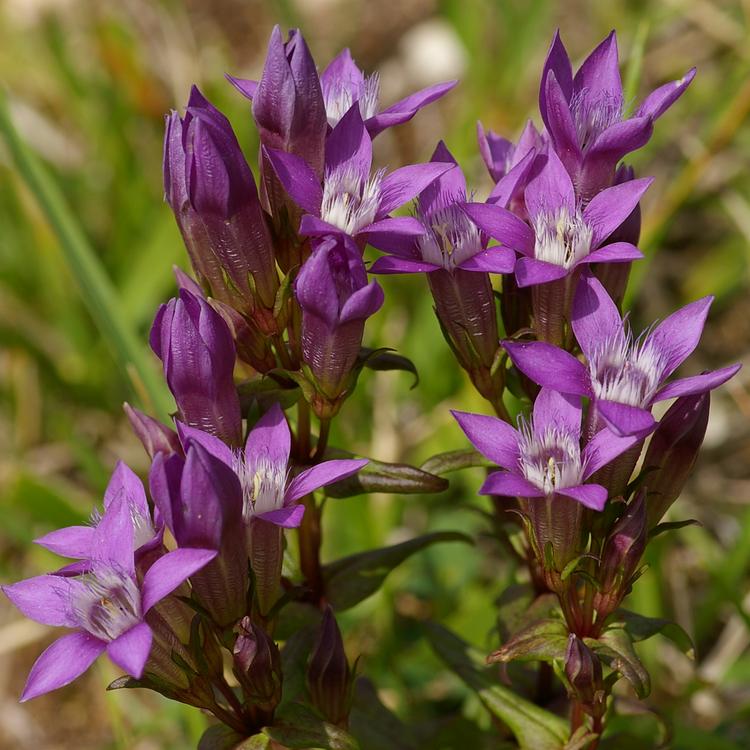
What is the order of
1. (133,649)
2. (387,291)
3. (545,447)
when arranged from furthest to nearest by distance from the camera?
1. (387,291)
2. (545,447)
3. (133,649)

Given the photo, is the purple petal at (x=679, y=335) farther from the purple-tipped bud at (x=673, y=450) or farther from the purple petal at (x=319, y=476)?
the purple petal at (x=319, y=476)

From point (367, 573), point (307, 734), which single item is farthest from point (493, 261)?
point (307, 734)

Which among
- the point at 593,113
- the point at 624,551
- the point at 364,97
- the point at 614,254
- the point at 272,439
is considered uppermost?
the point at 364,97

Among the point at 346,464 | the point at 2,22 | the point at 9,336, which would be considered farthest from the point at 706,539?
the point at 2,22

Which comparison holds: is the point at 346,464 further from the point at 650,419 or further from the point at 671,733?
the point at 671,733

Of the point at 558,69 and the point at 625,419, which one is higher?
the point at 558,69

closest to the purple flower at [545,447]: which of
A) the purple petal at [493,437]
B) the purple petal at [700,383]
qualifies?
the purple petal at [493,437]

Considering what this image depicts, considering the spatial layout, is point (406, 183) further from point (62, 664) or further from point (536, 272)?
point (62, 664)

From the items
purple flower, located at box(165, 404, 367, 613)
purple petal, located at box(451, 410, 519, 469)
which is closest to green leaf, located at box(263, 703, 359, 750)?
purple flower, located at box(165, 404, 367, 613)
